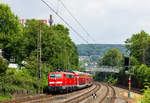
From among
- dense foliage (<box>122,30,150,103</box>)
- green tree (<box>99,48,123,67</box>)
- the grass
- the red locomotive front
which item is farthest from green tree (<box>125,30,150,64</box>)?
green tree (<box>99,48,123,67</box>)

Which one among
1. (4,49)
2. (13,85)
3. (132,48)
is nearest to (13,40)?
(4,49)

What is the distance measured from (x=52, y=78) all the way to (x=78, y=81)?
1029 centimetres

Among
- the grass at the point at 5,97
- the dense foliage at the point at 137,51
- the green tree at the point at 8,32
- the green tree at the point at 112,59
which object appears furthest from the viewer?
the green tree at the point at 112,59

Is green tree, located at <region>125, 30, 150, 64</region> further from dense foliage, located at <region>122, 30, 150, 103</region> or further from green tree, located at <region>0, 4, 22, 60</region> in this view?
green tree, located at <region>0, 4, 22, 60</region>

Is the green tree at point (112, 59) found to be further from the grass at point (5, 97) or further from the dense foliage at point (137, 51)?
the grass at point (5, 97)

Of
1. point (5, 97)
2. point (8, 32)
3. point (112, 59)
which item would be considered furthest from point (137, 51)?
point (112, 59)

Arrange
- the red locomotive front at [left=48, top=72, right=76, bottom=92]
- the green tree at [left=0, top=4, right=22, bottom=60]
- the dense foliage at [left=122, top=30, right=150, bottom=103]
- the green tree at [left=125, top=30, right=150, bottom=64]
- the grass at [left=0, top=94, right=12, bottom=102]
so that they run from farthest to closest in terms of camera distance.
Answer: the green tree at [left=125, top=30, right=150, bottom=64]
the dense foliage at [left=122, top=30, right=150, bottom=103]
the green tree at [left=0, top=4, right=22, bottom=60]
the red locomotive front at [left=48, top=72, right=76, bottom=92]
the grass at [left=0, top=94, right=12, bottom=102]

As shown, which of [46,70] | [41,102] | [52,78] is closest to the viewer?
[41,102]

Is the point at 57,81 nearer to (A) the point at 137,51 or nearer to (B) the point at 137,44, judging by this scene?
(A) the point at 137,51

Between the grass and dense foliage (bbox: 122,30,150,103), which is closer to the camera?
the grass

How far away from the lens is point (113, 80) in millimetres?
106500

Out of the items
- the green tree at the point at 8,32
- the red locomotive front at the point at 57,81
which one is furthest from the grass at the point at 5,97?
the green tree at the point at 8,32

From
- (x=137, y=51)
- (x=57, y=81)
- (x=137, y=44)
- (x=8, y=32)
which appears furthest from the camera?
(x=137, y=44)

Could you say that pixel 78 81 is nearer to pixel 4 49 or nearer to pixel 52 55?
pixel 52 55
